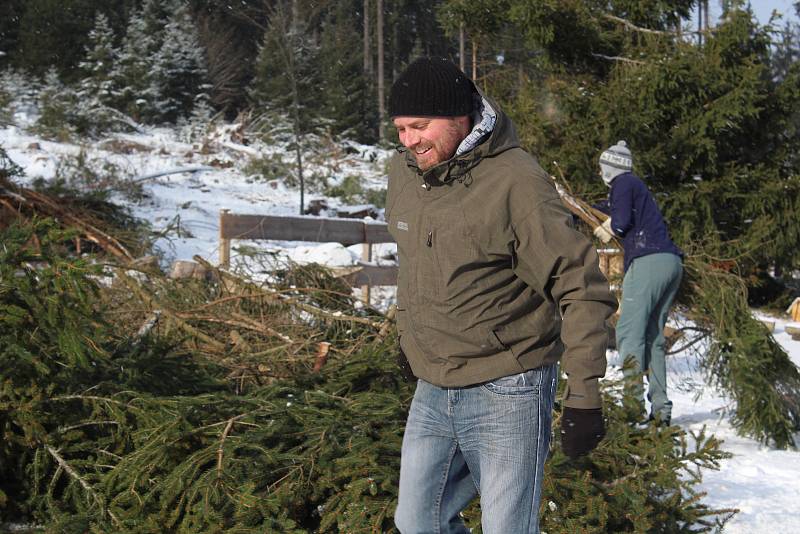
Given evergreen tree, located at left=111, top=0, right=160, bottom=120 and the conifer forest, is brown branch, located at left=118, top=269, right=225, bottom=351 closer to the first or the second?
the conifer forest

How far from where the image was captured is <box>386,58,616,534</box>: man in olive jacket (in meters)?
2.09

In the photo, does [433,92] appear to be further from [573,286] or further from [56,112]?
[56,112]

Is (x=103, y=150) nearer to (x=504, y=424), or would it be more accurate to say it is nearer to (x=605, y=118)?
(x=605, y=118)

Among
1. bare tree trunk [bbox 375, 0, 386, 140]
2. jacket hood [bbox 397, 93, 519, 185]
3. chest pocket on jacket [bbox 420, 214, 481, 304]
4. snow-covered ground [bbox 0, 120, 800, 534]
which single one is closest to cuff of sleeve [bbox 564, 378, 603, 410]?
chest pocket on jacket [bbox 420, 214, 481, 304]

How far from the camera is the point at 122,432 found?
3422 millimetres

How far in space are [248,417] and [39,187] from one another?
6.00 m

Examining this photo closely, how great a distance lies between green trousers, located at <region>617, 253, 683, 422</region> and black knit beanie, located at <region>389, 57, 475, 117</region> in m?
3.11

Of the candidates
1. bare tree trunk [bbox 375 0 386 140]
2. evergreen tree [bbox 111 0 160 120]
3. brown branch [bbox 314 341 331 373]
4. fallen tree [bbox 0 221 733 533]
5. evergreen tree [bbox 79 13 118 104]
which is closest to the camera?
fallen tree [bbox 0 221 733 533]

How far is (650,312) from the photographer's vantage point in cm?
512

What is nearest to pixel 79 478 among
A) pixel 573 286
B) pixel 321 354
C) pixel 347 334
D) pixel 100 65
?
pixel 321 354

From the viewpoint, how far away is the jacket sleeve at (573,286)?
2055 millimetres

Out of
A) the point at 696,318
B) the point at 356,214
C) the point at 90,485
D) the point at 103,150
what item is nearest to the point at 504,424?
the point at 90,485

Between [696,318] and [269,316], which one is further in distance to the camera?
[696,318]

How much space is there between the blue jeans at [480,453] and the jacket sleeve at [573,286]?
14 cm
